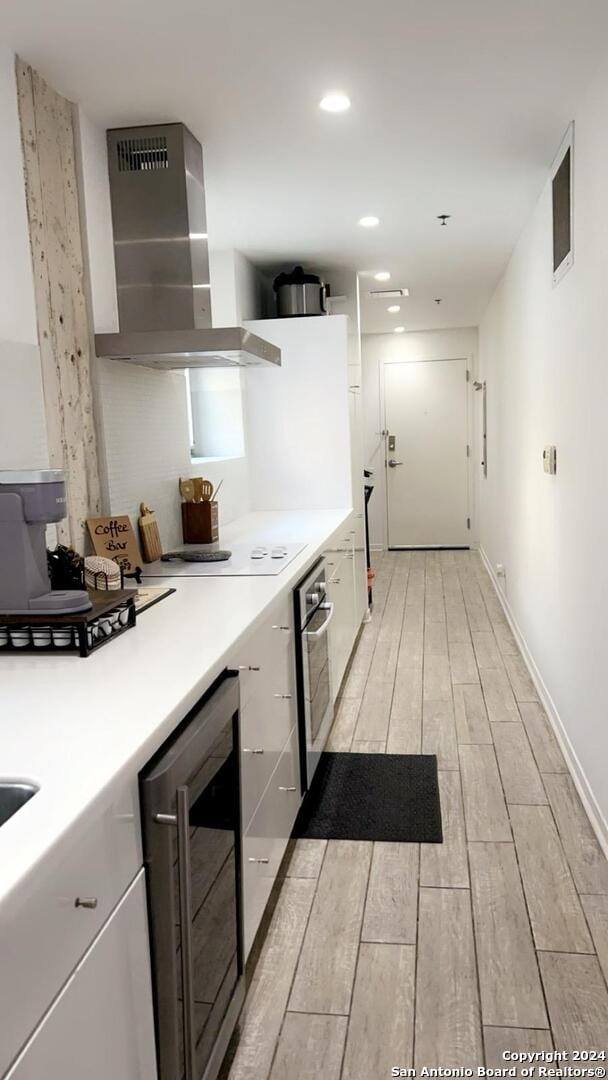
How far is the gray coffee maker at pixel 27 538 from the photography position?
5.69 ft

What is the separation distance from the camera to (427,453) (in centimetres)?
895

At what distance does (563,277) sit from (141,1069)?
2.98 m

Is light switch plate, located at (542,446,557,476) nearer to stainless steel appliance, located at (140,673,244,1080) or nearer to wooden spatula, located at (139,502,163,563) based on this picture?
wooden spatula, located at (139,502,163,563)

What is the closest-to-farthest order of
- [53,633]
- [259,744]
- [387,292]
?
[53,633]
[259,744]
[387,292]

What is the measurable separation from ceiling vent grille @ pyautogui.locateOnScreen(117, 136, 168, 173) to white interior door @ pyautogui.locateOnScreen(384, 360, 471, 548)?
627 centimetres

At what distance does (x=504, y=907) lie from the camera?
7.38 feet

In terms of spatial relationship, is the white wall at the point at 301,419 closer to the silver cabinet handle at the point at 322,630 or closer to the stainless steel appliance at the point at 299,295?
the stainless steel appliance at the point at 299,295

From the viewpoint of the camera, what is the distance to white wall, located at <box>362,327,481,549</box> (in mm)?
8703

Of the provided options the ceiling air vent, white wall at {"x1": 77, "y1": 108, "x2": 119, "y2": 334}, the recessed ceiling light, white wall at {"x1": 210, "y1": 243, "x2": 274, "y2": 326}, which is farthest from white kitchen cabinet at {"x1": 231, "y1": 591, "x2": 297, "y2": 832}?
the ceiling air vent

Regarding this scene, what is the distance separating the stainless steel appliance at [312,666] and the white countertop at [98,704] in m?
0.43

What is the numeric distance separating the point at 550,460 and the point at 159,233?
73.5 inches

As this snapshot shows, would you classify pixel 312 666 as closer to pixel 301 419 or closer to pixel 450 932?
pixel 450 932

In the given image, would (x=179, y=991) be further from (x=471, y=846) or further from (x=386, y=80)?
(x=386, y=80)

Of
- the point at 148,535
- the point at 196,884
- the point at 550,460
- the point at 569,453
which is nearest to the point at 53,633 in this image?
the point at 196,884
